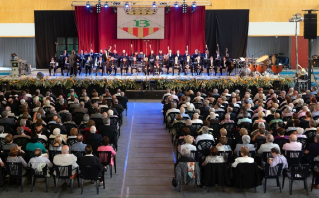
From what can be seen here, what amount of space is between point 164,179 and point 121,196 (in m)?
1.36

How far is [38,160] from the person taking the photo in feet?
30.8

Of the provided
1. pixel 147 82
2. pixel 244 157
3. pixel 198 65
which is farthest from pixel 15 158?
pixel 198 65

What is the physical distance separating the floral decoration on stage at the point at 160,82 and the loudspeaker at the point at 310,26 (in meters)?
2.34

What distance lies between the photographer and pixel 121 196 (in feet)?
30.6

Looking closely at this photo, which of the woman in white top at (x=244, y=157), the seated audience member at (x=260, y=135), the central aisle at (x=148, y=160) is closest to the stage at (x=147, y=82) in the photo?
the central aisle at (x=148, y=160)

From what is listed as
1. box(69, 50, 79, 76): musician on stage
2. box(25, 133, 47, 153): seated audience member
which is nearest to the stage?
box(69, 50, 79, 76): musician on stage

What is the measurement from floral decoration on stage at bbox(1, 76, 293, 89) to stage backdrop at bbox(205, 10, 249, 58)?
7.30 m

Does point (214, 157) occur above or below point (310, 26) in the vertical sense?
below

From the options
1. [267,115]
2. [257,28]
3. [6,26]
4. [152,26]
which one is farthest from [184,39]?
[267,115]

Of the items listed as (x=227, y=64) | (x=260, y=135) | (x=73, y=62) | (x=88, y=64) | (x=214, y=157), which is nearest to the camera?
(x=214, y=157)

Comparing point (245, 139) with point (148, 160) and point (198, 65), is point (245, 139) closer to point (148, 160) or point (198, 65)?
point (148, 160)

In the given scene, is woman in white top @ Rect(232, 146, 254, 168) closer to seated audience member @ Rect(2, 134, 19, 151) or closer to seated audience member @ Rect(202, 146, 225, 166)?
seated audience member @ Rect(202, 146, 225, 166)

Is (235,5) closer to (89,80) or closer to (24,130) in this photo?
(89,80)

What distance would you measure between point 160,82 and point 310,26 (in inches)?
298
